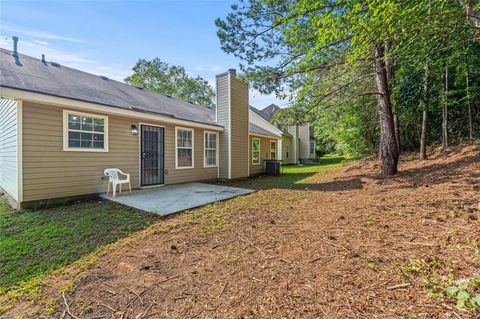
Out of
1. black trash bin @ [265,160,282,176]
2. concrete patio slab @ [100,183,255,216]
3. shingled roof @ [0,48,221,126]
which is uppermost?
shingled roof @ [0,48,221,126]

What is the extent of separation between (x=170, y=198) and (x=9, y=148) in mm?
4280

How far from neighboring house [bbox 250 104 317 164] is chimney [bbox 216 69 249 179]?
9.82 m

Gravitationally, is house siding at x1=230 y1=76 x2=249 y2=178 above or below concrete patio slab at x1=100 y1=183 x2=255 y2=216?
above

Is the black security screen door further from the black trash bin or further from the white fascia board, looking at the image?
the black trash bin

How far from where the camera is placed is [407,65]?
741cm

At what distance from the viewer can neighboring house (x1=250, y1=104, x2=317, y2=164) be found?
21.0 m

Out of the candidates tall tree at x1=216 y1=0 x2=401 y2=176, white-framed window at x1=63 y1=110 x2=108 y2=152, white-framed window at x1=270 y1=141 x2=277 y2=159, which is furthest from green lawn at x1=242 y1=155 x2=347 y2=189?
white-framed window at x1=63 y1=110 x2=108 y2=152

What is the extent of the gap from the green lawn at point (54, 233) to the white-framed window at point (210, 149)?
4.67 metres

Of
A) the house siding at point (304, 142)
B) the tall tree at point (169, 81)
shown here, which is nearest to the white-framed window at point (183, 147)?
the house siding at point (304, 142)

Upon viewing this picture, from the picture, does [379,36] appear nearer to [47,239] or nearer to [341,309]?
[341,309]

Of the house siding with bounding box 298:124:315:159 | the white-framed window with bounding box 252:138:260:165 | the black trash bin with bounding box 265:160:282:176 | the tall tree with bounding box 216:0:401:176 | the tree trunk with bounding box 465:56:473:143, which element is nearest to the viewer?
the tall tree with bounding box 216:0:401:176

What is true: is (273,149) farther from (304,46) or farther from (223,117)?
(304,46)

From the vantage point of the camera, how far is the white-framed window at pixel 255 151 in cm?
1329

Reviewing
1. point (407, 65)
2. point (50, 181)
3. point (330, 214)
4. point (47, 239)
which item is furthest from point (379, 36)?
point (50, 181)
